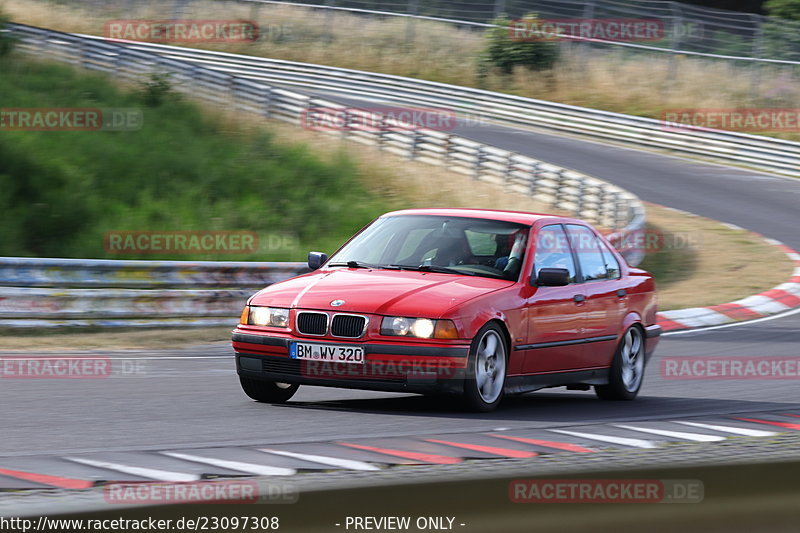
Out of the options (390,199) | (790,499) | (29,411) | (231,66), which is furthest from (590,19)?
(790,499)

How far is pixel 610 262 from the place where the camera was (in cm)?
1002

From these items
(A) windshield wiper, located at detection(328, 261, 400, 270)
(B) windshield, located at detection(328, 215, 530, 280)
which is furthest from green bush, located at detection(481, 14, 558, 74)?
(A) windshield wiper, located at detection(328, 261, 400, 270)

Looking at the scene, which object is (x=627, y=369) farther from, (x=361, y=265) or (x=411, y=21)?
(x=411, y=21)

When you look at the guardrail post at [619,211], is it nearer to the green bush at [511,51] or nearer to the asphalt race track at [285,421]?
the asphalt race track at [285,421]

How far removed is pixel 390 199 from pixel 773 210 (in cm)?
864

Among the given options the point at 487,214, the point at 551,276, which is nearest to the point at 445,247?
the point at 487,214

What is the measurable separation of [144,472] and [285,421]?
2220 mm

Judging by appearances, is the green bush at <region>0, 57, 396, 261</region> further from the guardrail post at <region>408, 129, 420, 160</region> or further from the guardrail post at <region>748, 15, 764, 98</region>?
the guardrail post at <region>748, 15, 764, 98</region>

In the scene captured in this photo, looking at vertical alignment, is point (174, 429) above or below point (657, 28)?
below

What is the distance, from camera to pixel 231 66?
Answer: 148 ft

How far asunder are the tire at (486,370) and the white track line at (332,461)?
1869 millimetres

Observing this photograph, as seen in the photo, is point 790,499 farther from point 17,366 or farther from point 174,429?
point 17,366

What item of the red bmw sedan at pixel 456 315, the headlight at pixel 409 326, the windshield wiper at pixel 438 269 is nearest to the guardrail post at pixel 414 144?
the red bmw sedan at pixel 456 315

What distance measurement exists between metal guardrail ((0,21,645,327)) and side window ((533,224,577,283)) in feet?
19.7
